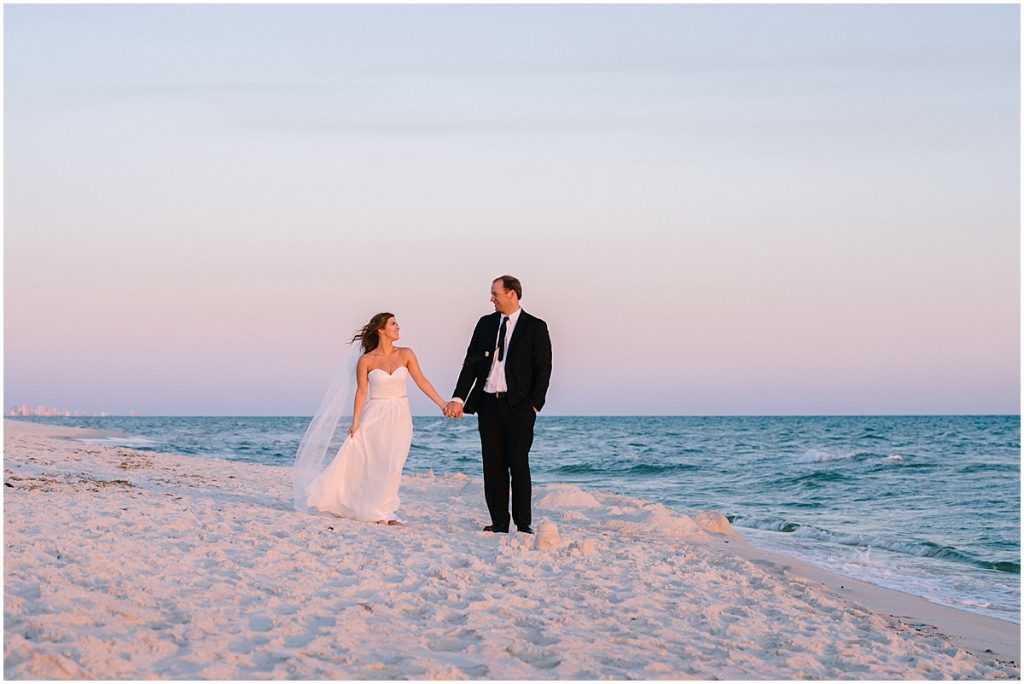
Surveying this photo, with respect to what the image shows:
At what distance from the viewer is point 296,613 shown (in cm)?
506

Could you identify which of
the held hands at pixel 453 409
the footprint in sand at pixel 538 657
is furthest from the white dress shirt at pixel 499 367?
the footprint in sand at pixel 538 657

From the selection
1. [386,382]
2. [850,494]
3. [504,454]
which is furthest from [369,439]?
[850,494]

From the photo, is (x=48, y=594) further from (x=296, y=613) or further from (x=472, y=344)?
(x=472, y=344)

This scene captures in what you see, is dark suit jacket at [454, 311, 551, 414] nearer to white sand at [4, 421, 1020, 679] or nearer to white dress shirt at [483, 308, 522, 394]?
white dress shirt at [483, 308, 522, 394]

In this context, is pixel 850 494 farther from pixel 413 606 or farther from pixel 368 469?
pixel 413 606

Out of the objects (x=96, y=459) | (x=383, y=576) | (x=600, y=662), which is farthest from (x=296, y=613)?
(x=96, y=459)

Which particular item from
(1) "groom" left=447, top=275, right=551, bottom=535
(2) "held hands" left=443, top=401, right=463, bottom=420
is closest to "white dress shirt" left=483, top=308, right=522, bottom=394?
(1) "groom" left=447, top=275, right=551, bottom=535

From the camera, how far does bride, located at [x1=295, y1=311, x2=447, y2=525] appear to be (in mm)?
8836

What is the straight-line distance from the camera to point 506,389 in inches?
322

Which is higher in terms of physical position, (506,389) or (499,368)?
(499,368)

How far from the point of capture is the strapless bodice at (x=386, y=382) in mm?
8984

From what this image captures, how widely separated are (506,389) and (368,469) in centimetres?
163

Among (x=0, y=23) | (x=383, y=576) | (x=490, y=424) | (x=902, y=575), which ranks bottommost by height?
(x=902, y=575)

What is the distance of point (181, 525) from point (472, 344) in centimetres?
272
